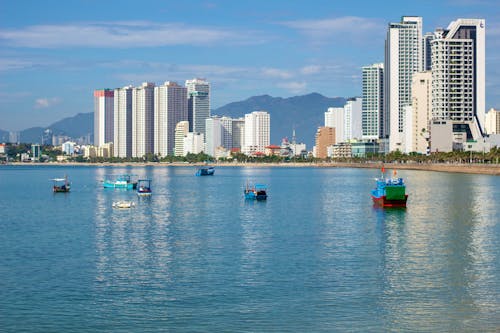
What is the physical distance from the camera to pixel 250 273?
108 ft

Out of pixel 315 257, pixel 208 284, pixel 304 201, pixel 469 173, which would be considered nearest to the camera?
pixel 208 284

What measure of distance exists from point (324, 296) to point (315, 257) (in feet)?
30.3

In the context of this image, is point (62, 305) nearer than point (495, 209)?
Yes

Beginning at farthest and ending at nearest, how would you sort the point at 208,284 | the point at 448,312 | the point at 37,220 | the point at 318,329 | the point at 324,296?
the point at 37,220
the point at 208,284
the point at 324,296
the point at 448,312
the point at 318,329

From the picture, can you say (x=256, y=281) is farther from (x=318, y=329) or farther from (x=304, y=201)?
(x=304, y=201)

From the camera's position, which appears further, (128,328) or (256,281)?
(256,281)

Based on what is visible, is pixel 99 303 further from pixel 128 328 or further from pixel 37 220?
pixel 37 220

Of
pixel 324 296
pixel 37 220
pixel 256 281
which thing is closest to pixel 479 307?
pixel 324 296

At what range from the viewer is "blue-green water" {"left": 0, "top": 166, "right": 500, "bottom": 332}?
2495 cm

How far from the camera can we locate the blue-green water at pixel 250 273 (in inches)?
982

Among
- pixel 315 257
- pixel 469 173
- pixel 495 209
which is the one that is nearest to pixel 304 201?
pixel 495 209

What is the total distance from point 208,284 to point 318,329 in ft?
25.0

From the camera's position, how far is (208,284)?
3038 cm

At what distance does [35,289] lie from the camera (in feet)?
96.5
